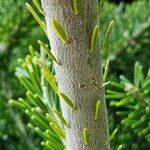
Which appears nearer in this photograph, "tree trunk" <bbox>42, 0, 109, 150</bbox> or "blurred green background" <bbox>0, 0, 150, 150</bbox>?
"tree trunk" <bbox>42, 0, 109, 150</bbox>

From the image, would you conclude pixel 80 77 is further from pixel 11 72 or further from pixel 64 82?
pixel 11 72

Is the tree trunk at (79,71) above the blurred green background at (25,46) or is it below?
below

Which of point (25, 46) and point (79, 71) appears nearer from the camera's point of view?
point (79, 71)

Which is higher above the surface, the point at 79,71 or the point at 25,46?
the point at 25,46

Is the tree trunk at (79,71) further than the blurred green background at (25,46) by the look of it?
No

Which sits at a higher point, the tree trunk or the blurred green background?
the blurred green background
